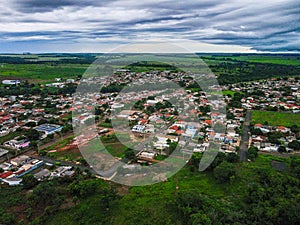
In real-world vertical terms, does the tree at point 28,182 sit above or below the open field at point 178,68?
below

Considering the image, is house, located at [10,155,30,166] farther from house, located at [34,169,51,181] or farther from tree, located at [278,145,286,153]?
tree, located at [278,145,286,153]

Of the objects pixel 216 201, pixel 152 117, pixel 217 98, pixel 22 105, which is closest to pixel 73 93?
pixel 22 105

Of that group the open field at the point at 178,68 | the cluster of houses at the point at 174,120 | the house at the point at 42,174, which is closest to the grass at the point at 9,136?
the cluster of houses at the point at 174,120

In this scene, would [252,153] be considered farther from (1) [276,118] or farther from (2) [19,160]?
(2) [19,160]

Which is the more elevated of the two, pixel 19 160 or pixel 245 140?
pixel 245 140

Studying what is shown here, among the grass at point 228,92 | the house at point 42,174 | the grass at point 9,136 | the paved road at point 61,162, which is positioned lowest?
the paved road at point 61,162

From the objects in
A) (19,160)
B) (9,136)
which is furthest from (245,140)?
(9,136)

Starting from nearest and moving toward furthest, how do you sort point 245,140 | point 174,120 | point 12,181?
point 12,181 → point 245,140 → point 174,120

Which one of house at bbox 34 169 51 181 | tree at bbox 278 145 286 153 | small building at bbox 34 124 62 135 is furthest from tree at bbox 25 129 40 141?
tree at bbox 278 145 286 153

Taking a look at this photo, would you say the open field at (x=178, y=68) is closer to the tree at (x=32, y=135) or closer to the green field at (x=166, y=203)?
the tree at (x=32, y=135)
